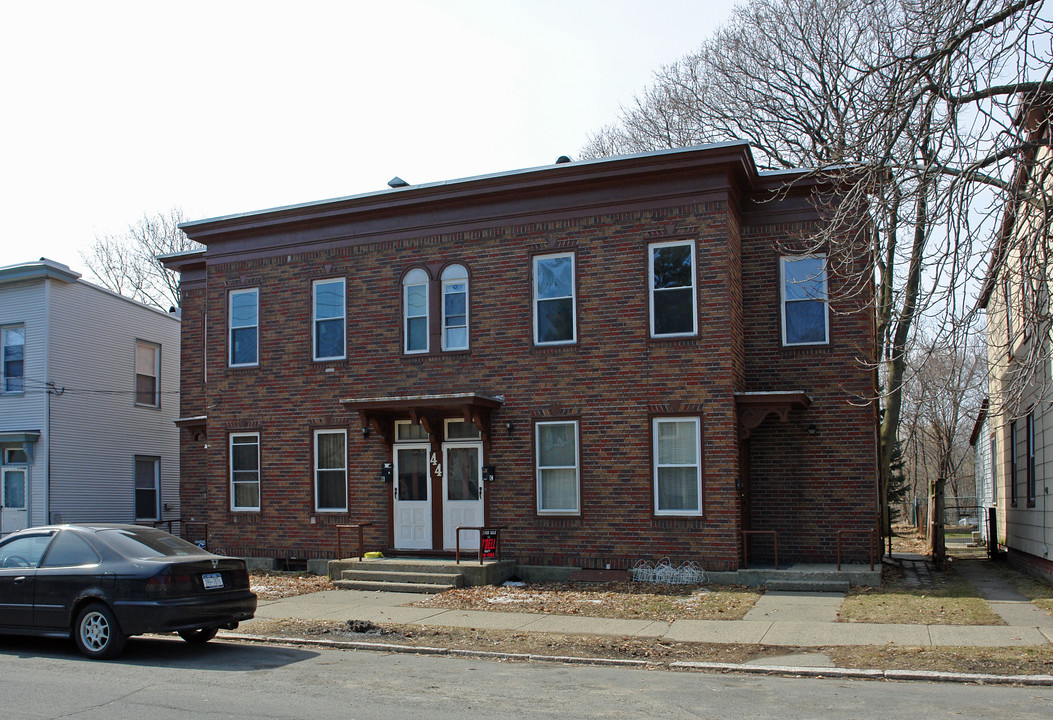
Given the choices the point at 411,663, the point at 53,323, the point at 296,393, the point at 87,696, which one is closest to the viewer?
the point at 87,696

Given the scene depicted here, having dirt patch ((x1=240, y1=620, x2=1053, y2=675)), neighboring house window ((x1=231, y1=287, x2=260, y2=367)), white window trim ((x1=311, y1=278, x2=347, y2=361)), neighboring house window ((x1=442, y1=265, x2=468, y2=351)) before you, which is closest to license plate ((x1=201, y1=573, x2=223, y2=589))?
dirt patch ((x1=240, y1=620, x2=1053, y2=675))

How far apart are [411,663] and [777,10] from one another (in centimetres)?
2250

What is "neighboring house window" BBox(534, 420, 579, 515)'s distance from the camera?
16.9m

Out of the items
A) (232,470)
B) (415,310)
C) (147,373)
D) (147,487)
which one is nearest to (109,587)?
(415,310)

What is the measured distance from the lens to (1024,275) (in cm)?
1010

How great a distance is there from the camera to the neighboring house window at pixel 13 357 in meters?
24.6

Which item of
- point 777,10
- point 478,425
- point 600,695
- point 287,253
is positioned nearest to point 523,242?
point 478,425

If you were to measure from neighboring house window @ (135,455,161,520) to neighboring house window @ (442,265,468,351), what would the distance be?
44.9 ft

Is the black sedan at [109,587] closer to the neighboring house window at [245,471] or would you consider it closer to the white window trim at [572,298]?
the white window trim at [572,298]

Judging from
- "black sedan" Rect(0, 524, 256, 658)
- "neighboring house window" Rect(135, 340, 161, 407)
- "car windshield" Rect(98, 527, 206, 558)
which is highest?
"neighboring house window" Rect(135, 340, 161, 407)

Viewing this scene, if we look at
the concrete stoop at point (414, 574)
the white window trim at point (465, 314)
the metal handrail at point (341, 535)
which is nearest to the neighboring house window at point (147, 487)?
the metal handrail at point (341, 535)

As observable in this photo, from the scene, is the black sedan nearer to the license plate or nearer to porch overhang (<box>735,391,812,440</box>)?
the license plate

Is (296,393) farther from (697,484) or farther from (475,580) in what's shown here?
(697,484)

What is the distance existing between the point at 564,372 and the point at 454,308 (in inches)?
106
